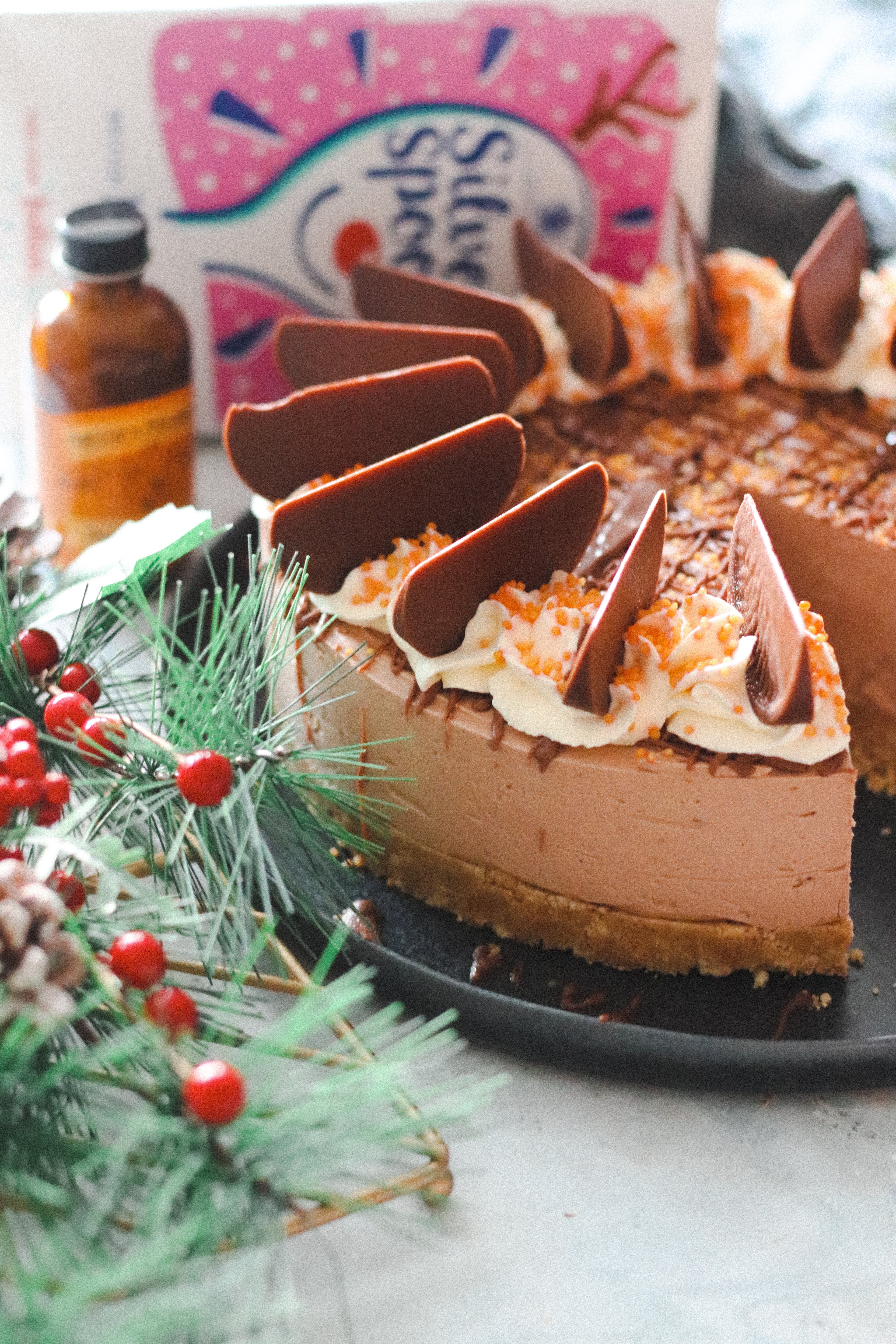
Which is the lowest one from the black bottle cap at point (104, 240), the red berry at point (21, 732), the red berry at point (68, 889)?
the red berry at point (68, 889)

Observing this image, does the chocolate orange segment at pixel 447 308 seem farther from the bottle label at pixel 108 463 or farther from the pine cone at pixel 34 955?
the pine cone at pixel 34 955

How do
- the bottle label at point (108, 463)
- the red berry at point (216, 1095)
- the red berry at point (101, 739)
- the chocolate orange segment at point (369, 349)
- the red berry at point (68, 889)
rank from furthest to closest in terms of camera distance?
the bottle label at point (108, 463)
the chocolate orange segment at point (369, 349)
the red berry at point (101, 739)
the red berry at point (68, 889)
the red berry at point (216, 1095)

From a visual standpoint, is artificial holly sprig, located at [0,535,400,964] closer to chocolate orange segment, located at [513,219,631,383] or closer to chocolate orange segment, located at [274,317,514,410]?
chocolate orange segment, located at [274,317,514,410]

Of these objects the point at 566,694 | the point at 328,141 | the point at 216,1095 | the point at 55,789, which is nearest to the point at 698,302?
the point at 328,141

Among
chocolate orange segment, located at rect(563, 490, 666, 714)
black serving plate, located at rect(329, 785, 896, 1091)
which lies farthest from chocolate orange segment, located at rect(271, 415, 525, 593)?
black serving plate, located at rect(329, 785, 896, 1091)

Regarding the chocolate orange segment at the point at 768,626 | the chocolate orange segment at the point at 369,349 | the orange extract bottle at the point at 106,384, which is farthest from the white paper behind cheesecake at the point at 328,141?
the chocolate orange segment at the point at 768,626
